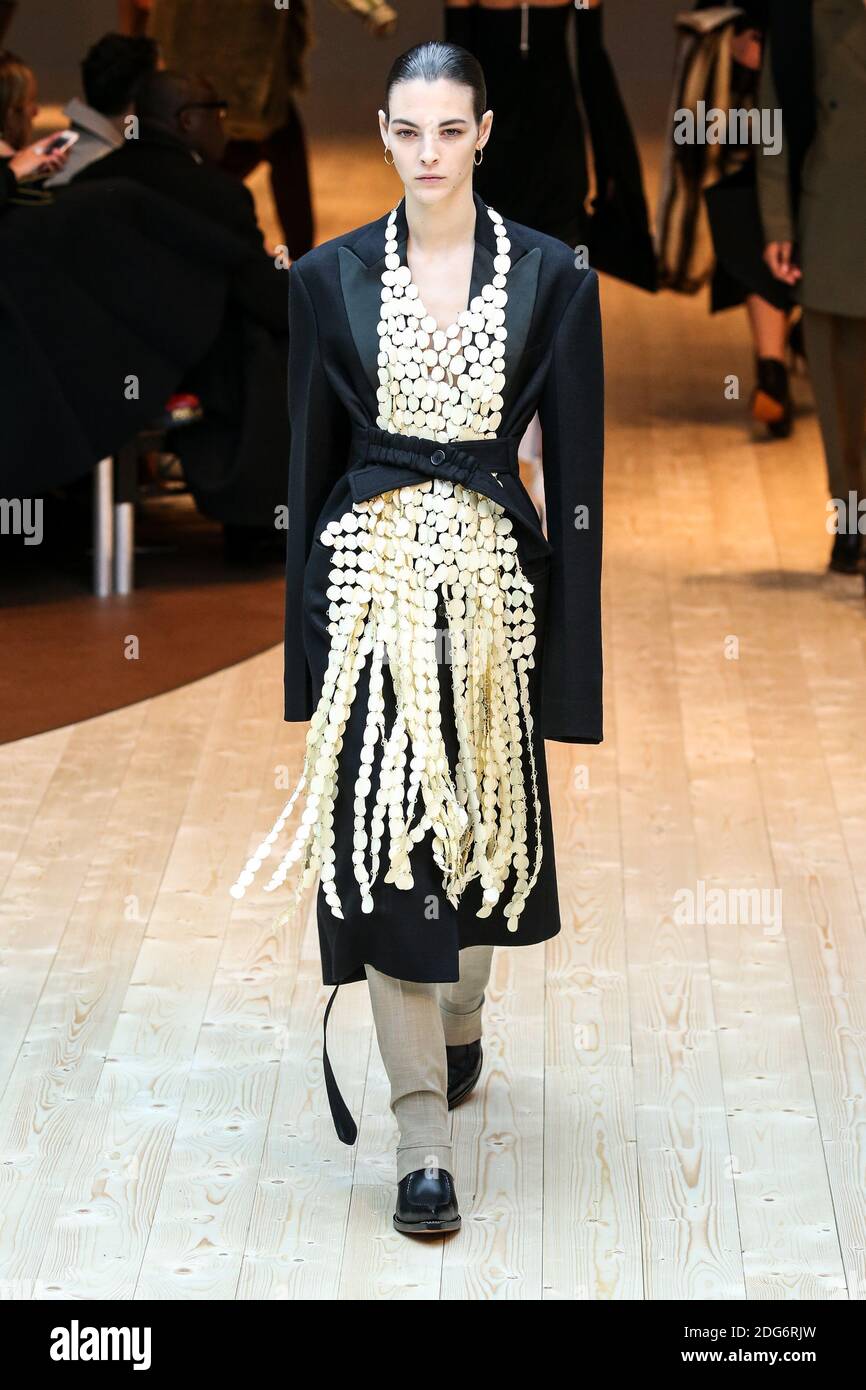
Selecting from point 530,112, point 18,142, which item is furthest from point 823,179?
point 18,142

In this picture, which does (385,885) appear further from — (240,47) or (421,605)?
(240,47)

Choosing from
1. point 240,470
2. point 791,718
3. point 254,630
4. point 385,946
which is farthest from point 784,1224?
point 240,470

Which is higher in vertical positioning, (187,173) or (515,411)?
(515,411)

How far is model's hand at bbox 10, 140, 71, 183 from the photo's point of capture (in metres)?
5.45

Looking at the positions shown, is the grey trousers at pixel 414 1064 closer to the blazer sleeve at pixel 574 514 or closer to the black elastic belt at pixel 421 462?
the blazer sleeve at pixel 574 514

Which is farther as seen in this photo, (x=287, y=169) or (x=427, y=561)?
(x=287, y=169)

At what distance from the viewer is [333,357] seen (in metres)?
2.70

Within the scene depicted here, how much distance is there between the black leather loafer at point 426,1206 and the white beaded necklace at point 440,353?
2.89 feet

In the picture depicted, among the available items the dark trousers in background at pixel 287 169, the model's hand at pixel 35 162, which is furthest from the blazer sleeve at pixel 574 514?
the dark trousers in background at pixel 287 169

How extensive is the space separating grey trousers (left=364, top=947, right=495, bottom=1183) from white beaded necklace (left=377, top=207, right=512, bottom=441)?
665 mm

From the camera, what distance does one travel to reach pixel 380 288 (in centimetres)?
266

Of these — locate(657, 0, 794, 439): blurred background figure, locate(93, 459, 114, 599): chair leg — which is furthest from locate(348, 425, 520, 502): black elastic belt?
locate(657, 0, 794, 439): blurred background figure

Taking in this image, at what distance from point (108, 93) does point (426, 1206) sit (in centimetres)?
382

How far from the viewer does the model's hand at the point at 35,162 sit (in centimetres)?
545
